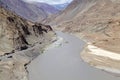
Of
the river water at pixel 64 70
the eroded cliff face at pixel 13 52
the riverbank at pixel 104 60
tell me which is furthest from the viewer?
the riverbank at pixel 104 60

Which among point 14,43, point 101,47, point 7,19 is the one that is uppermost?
point 7,19

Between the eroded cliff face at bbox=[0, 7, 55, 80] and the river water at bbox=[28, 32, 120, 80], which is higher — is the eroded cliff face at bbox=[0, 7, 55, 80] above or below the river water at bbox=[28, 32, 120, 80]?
above

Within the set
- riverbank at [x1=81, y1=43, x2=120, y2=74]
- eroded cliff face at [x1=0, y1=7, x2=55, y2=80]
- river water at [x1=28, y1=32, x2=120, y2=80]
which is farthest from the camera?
riverbank at [x1=81, y1=43, x2=120, y2=74]

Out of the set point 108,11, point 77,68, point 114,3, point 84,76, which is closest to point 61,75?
point 84,76

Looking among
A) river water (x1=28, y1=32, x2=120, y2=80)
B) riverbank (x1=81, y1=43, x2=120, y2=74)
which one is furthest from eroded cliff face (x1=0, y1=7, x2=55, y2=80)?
riverbank (x1=81, y1=43, x2=120, y2=74)

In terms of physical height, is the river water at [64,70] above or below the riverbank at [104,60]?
above

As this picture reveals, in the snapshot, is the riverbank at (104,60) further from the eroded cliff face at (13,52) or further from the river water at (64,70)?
the eroded cliff face at (13,52)

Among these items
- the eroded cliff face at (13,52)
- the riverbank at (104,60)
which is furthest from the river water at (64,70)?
the eroded cliff face at (13,52)

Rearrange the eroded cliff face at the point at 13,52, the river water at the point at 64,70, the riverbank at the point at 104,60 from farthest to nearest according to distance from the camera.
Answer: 1. the riverbank at the point at 104,60
2. the river water at the point at 64,70
3. the eroded cliff face at the point at 13,52

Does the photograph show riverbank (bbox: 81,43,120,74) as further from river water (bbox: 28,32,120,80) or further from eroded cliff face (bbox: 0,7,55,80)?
eroded cliff face (bbox: 0,7,55,80)

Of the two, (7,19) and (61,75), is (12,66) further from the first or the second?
(7,19)

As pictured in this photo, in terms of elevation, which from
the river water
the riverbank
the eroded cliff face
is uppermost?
the eroded cliff face
